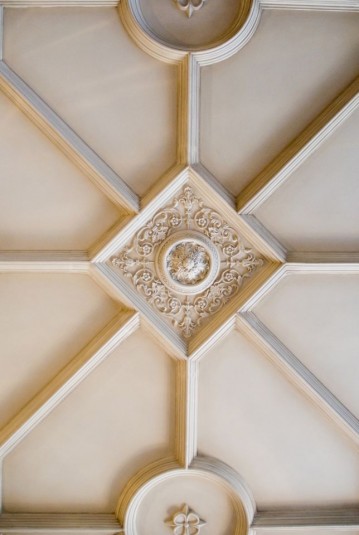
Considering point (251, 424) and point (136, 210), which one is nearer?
point (136, 210)

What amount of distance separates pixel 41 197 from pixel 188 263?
1.79 meters

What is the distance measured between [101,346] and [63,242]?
125 centimetres

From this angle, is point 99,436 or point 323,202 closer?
point 323,202

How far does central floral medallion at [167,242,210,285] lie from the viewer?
20.7ft

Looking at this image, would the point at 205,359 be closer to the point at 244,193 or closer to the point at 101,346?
the point at 101,346

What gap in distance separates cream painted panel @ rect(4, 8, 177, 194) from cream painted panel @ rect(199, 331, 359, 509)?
2.39 m

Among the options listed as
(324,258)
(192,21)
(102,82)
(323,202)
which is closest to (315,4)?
(192,21)

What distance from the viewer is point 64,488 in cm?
666

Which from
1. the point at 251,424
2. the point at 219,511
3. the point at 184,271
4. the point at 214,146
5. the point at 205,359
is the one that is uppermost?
the point at 214,146

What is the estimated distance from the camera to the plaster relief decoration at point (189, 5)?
605 cm

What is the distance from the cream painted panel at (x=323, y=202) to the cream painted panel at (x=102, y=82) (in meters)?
1.37

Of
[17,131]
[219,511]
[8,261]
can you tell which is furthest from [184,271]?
[219,511]

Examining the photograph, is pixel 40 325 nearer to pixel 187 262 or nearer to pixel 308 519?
pixel 187 262

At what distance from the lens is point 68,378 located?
6.37 m
